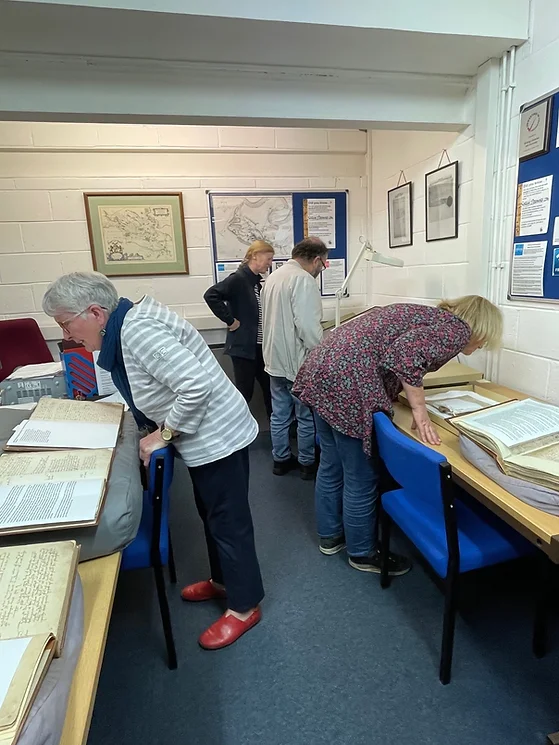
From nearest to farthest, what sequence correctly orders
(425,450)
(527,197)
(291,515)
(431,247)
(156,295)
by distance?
(425,450) < (527,197) < (291,515) < (431,247) < (156,295)

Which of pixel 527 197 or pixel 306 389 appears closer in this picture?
pixel 306 389

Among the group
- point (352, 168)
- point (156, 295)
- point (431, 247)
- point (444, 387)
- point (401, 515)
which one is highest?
point (352, 168)

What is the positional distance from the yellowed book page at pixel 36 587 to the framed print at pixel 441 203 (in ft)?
7.72

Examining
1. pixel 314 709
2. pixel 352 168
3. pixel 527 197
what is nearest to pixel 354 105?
pixel 527 197

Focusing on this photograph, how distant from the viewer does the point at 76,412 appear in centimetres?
153

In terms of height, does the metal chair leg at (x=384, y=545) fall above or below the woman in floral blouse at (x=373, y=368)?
below

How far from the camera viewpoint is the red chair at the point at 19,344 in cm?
295

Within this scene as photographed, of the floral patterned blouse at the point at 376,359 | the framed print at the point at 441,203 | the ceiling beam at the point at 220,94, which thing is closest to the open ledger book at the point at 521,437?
the floral patterned blouse at the point at 376,359

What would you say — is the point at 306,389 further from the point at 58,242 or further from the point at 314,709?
the point at 58,242

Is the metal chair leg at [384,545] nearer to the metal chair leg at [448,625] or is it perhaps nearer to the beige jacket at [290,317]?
the metal chair leg at [448,625]

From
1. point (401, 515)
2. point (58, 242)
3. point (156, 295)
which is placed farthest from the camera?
point (156, 295)

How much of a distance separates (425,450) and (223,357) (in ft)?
8.27

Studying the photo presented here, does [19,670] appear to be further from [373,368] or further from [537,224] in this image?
[537,224]

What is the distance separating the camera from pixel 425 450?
1253 millimetres
